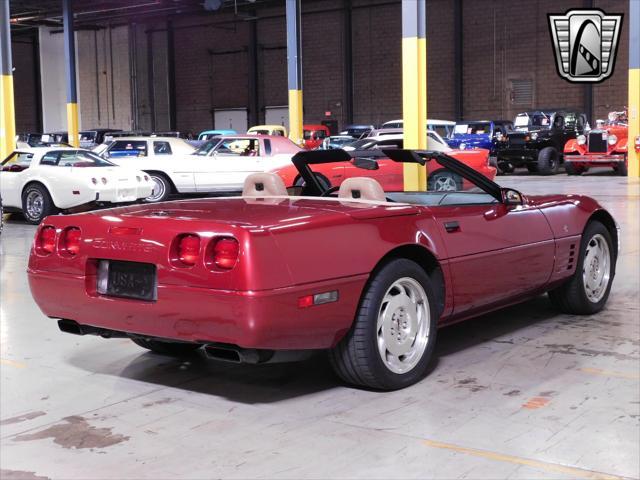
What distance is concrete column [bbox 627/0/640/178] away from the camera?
21938 mm

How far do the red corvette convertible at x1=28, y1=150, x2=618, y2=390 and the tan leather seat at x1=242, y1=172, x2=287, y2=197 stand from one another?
14 mm

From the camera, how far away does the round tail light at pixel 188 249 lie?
3.78 metres

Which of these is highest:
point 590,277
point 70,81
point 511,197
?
point 70,81

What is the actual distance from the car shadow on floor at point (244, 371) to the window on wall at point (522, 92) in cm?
2651

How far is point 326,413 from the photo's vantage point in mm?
3881

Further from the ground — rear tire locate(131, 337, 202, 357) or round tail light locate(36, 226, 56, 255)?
round tail light locate(36, 226, 56, 255)

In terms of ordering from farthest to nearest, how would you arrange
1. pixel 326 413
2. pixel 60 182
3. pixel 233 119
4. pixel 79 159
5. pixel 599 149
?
pixel 233 119 < pixel 599 149 < pixel 79 159 < pixel 60 182 < pixel 326 413

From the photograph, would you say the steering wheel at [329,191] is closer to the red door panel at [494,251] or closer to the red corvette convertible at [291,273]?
the red corvette convertible at [291,273]

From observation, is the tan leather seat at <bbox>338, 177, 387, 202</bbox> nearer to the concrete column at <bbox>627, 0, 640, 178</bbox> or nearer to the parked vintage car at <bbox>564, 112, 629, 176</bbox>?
the concrete column at <bbox>627, 0, 640, 178</bbox>

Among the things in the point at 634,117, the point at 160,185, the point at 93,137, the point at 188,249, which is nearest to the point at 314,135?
the point at 93,137

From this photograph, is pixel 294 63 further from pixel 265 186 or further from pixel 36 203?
pixel 265 186

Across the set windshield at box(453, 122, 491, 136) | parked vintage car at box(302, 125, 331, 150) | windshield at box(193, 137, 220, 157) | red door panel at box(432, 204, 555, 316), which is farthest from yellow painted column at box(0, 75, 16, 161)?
red door panel at box(432, 204, 555, 316)

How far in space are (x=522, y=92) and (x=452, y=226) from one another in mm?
27535

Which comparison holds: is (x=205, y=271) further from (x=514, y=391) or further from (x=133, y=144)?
(x=133, y=144)
